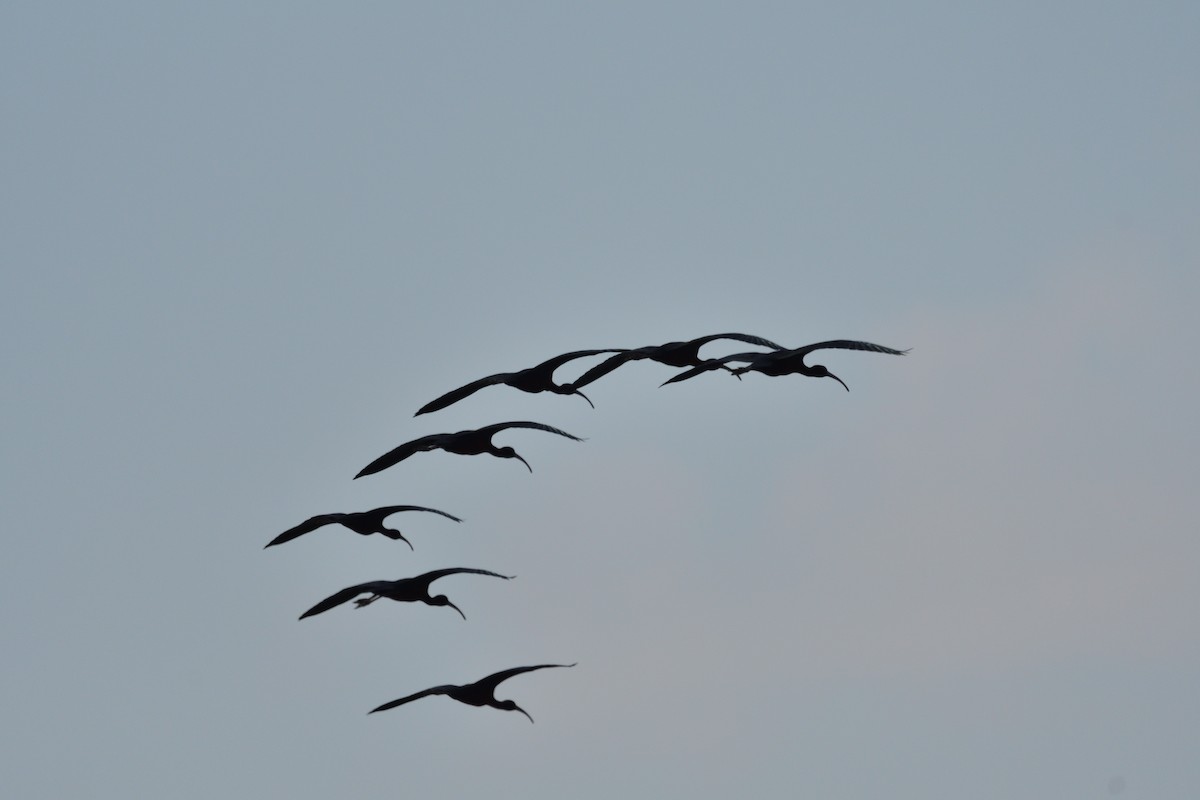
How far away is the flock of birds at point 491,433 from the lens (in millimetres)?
57781

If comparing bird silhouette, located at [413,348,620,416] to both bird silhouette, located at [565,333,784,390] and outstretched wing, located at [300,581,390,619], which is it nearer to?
bird silhouette, located at [565,333,784,390]

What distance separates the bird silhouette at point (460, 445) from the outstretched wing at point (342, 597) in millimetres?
2686

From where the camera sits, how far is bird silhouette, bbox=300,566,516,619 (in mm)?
58594

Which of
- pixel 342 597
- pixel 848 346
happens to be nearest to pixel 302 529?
pixel 342 597

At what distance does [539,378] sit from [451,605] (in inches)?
248

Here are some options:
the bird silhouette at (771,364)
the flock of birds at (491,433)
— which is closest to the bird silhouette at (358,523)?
the flock of birds at (491,433)

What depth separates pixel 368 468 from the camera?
195ft

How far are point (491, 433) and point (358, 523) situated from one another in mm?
4031

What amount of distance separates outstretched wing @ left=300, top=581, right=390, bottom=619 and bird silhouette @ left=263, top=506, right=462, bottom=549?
1697 mm

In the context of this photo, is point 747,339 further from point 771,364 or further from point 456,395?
point 456,395

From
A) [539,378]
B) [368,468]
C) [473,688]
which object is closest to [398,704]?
[473,688]

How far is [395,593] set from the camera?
2340 inches

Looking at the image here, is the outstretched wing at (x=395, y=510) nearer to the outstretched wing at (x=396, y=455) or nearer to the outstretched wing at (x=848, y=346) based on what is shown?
the outstretched wing at (x=396, y=455)

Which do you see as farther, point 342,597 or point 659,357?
point 659,357
